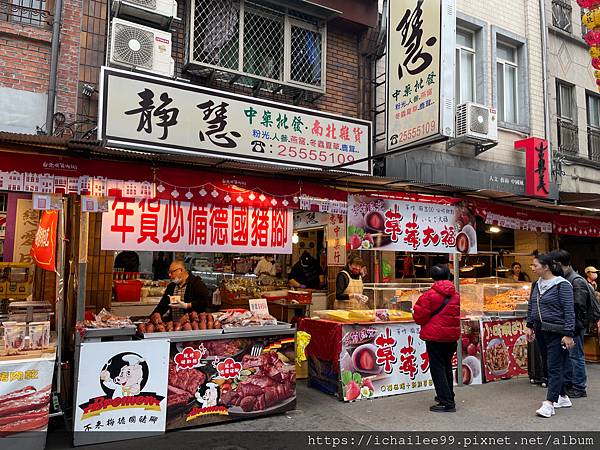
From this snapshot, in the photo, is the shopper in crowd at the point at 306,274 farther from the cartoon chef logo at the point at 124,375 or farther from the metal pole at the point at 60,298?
the metal pole at the point at 60,298

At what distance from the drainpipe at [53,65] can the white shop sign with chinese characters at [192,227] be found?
184 cm

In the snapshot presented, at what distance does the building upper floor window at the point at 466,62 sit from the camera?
11.2m

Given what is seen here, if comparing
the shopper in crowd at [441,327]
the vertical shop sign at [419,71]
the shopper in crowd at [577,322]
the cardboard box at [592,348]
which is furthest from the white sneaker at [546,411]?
the cardboard box at [592,348]

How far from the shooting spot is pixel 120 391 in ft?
16.8

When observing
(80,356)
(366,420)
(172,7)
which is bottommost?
(366,420)

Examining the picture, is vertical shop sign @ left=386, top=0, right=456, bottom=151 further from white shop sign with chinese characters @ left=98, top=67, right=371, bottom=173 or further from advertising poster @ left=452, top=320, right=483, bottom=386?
advertising poster @ left=452, top=320, right=483, bottom=386

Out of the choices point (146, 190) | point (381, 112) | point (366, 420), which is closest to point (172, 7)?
point (146, 190)

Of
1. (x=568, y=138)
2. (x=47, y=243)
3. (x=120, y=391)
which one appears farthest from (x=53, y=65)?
(x=568, y=138)

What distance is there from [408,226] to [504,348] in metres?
2.94

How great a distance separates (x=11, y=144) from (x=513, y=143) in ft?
35.8

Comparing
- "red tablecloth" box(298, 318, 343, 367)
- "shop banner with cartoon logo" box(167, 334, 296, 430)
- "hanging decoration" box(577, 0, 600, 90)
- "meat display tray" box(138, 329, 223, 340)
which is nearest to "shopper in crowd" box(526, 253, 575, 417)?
"red tablecloth" box(298, 318, 343, 367)

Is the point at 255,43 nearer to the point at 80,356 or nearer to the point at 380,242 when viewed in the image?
the point at 380,242

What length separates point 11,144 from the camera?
5.08 meters

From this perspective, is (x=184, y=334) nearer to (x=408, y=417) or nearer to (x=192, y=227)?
(x=192, y=227)
